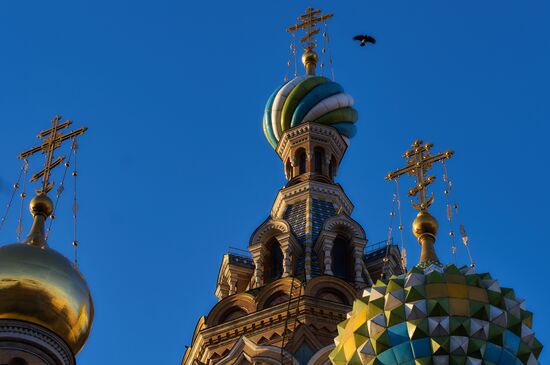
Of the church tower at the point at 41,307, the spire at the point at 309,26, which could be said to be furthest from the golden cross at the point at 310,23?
the church tower at the point at 41,307

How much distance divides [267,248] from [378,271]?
162 centimetres

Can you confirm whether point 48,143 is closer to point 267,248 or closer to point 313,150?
point 267,248

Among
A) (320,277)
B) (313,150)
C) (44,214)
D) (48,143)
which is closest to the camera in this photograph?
(44,214)

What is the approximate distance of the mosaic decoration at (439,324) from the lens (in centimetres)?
1639

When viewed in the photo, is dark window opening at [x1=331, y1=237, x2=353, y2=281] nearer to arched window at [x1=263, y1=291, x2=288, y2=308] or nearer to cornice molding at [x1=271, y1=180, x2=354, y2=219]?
cornice molding at [x1=271, y1=180, x2=354, y2=219]

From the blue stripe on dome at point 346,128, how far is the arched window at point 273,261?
3.74 metres

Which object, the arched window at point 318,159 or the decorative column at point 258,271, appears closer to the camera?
the decorative column at point 258,271

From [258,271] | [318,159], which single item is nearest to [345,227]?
[258,271]

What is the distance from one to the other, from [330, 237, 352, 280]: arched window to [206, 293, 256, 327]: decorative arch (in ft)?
5.22

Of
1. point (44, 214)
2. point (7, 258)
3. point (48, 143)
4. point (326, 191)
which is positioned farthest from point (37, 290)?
point (326, 191)

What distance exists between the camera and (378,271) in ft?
79.4

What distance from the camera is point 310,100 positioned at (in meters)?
27.5

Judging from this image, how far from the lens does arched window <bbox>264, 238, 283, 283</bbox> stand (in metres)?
23.9

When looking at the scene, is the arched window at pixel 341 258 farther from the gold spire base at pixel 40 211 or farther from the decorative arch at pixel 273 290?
the gold spire base at pixel 40 211
